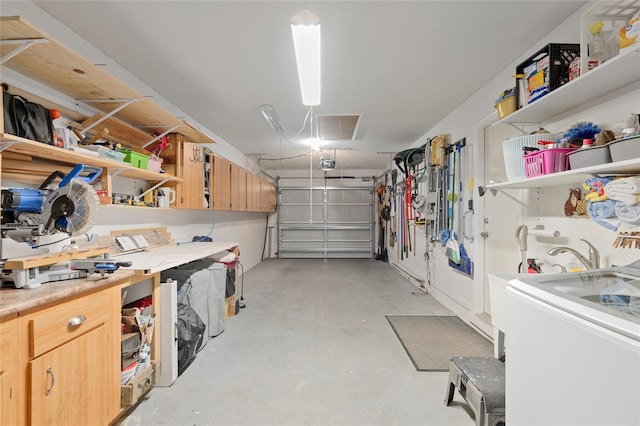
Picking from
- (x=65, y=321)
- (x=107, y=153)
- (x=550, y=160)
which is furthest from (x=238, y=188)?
(x=550, y=160)

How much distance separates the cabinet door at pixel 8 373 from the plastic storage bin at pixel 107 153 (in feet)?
4.51

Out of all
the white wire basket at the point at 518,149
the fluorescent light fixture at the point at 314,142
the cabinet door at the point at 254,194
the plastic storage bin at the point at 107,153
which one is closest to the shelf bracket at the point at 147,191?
the plastic storage bin at the point at 107,153

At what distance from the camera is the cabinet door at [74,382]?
1042 mm

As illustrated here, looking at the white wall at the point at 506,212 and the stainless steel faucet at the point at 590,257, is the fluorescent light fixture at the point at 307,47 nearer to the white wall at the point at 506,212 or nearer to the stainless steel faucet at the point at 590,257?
the white wall at the point at 506,212

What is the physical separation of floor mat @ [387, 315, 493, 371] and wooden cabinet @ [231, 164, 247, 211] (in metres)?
3.11

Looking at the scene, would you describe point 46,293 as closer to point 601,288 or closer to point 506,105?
point 601,288

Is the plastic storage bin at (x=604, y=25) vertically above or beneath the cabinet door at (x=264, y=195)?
above

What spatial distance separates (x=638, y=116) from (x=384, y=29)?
155 cm

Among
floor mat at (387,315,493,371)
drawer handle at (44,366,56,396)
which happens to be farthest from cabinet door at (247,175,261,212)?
drawer handle at (44,366,56,396)

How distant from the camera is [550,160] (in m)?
1.55

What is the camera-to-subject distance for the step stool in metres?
1.38

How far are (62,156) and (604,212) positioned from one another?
10.3ft

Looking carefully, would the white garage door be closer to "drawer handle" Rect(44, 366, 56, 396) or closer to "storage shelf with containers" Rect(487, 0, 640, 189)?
"storage shelf with containers" Rect(487, 0, 640, 189)

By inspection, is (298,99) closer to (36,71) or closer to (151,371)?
(36,71)
